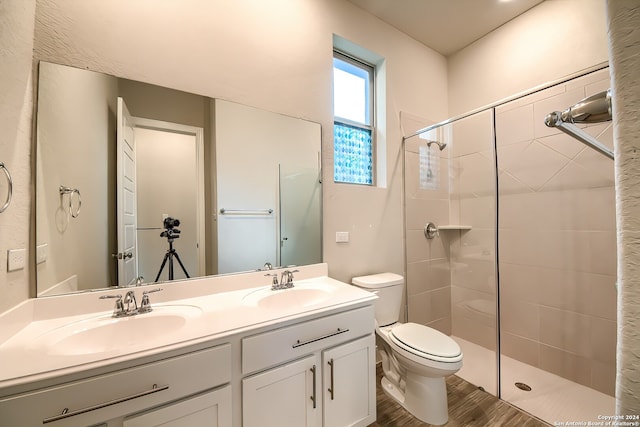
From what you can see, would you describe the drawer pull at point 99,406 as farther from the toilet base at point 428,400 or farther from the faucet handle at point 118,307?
the toilet base at point 428,400

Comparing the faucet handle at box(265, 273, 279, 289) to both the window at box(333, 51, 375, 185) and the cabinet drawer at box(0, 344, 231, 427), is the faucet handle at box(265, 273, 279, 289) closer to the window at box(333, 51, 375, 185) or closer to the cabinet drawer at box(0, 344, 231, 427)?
the cabinet drawer at box(0, 344, 231, 427)

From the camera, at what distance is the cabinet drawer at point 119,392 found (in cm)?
70

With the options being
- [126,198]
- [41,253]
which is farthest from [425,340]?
[41,253]

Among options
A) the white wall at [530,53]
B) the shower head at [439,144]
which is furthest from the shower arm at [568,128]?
the shower head at [439,144]

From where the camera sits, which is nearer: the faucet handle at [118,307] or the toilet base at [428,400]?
the faucet handle at [118,307]

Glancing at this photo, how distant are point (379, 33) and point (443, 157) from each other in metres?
1.23

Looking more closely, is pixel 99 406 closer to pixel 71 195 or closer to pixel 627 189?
pixel 71 195

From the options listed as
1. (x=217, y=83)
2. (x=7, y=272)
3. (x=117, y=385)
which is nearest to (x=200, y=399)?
(x=117, y=385)

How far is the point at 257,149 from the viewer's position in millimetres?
1633

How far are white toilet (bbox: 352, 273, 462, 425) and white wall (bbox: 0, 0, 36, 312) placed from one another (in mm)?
1735

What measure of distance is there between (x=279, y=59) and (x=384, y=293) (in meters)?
1.82

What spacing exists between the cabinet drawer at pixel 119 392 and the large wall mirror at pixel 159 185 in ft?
1.84

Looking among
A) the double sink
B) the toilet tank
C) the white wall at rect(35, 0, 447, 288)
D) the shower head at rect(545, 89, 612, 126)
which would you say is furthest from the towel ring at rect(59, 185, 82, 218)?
the shower head at rect(545, 89, 612, 126)

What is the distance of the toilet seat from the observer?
1.44 meters
